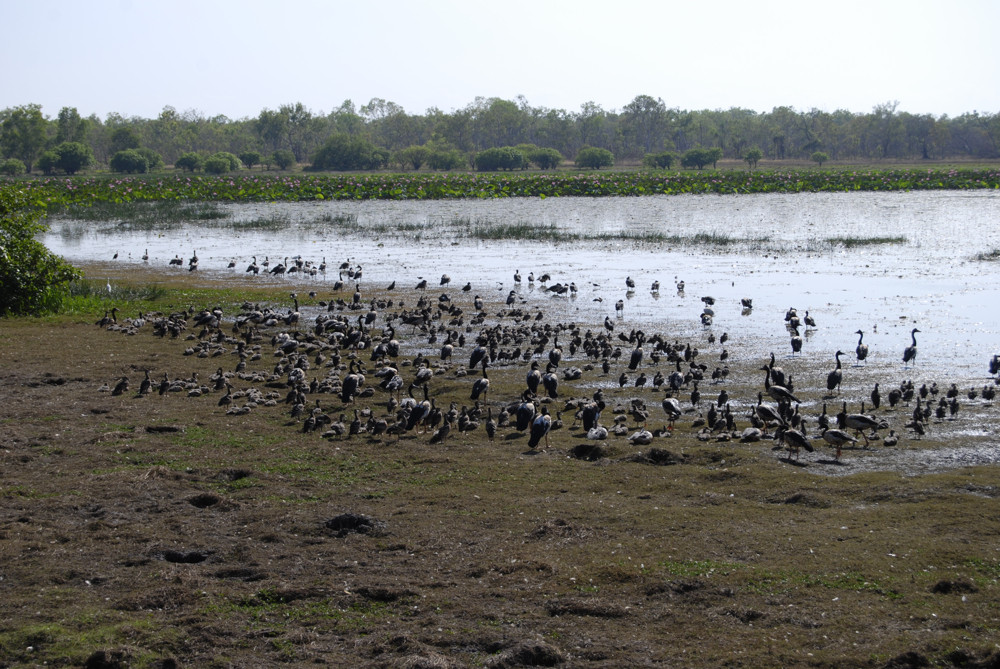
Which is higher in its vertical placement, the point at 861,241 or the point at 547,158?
the point at 547,158

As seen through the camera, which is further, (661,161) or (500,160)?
(661,161)

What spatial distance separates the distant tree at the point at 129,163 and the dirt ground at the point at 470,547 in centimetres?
9107

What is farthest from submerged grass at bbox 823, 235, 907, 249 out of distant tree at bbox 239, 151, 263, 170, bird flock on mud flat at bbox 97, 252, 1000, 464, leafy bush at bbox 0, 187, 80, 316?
distant tree at bbox 239, 151, 263, 170

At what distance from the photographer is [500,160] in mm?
98312

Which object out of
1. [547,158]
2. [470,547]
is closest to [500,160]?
[547,158]

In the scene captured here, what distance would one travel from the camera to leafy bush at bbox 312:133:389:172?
104375mm

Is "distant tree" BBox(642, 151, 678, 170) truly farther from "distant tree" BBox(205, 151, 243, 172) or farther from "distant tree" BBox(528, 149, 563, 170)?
"distant tree" BBox(205, 151, 243, 172)

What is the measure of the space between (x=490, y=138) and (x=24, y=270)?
127 m

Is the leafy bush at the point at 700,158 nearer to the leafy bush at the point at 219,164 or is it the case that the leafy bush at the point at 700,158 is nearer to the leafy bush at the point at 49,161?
the leafy bush at the point at 219,164

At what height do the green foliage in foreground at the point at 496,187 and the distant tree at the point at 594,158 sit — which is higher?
the distant tree at the point at 594,158

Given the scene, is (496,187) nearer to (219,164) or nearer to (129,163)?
(219,164)

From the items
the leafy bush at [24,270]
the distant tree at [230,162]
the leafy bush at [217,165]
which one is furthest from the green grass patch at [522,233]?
the distant tree at [230,162]

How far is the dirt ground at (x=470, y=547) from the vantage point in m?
6.69

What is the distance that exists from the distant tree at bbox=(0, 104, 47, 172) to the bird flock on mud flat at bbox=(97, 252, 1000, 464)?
10071 cm
